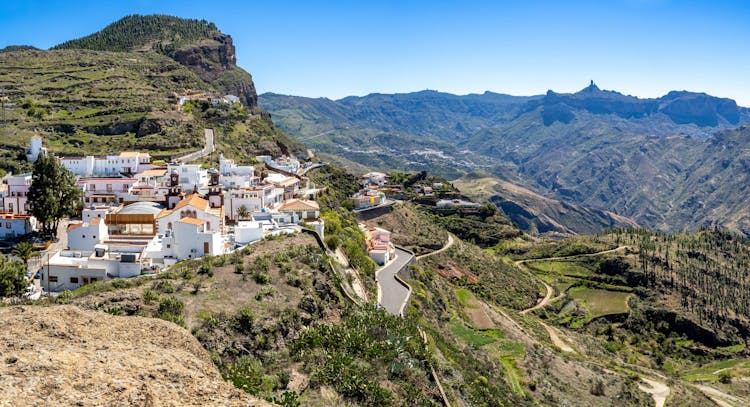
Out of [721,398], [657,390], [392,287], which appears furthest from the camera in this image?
[721,398]

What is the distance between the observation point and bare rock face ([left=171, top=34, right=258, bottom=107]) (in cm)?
12180

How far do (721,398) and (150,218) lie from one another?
44483 mm

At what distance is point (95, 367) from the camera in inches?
425

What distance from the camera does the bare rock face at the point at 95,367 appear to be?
985 cm

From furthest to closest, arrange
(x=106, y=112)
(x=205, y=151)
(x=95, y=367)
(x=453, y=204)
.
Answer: (x=453, y=204), (x=106, y=112), (x=205, y=151), (x=95, y=367)

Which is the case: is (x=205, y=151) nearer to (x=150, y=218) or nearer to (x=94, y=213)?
(x=94, y=213)

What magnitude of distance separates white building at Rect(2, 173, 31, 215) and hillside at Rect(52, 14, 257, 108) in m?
80.0

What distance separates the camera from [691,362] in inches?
2328

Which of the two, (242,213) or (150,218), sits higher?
(150,218)

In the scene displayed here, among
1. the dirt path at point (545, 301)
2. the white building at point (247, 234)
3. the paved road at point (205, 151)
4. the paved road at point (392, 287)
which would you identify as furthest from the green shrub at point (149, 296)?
the dirt path at point (545, 301)

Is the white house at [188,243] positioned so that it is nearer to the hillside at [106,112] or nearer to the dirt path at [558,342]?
the hillside at [106,112]

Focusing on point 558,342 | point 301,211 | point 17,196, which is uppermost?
point 17,196

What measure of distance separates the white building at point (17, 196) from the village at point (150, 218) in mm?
70

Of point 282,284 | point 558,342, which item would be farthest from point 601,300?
point 282,284
